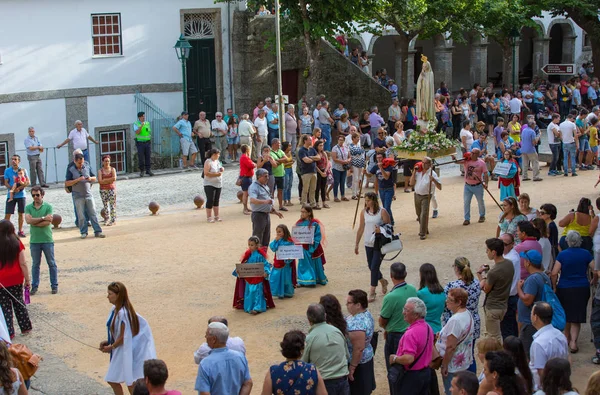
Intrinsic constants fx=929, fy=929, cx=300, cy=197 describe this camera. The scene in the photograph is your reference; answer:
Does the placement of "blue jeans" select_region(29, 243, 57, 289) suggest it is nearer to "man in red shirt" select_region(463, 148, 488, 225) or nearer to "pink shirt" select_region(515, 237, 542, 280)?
"pink shirt" select_region(515, 237, 542, 280)

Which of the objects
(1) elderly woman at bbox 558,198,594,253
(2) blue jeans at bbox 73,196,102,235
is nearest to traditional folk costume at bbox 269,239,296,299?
(1) elderly woman at bbox 558,198,594,253

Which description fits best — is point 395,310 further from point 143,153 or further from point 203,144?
point 203,144

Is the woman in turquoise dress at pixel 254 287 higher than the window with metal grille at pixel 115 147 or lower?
lower

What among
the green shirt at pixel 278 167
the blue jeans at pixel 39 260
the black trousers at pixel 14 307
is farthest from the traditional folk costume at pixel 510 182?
the black trousers at pixel 14 307

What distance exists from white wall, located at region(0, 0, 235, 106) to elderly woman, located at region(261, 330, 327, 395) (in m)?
19.8

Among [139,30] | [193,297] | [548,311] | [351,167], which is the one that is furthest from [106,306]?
[139,30]

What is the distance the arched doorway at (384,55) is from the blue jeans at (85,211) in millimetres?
24059

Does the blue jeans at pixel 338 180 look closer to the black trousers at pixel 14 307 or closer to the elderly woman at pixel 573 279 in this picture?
the black trousers at pixel 14 307

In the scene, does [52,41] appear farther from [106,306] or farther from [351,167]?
[106,306]

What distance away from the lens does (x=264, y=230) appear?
15438mm

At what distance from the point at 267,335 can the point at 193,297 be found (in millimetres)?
2265

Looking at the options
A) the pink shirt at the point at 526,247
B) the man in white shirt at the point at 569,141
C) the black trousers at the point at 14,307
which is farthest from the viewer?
the man in white shirt at the point at 569,141

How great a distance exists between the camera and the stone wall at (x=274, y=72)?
28.8m

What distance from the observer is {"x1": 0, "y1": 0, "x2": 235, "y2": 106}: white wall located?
25.4 metres
